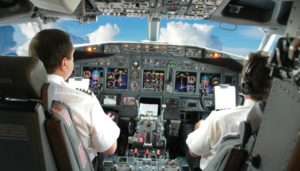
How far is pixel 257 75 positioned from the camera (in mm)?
2178

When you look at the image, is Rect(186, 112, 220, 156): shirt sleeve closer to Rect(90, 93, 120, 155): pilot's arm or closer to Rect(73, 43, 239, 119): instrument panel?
Rect(90, 93, 120, 155): pilot's arm

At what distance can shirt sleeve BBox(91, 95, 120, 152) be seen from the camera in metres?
2.29

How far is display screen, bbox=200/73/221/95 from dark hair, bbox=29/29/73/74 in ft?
11.3

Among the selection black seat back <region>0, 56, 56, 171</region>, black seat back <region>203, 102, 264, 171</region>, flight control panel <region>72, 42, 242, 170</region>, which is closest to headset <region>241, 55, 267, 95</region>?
black seat back <region>203, 102, 264, 171</region>

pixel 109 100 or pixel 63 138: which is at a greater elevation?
pixel 63 138

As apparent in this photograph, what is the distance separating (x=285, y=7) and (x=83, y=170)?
2385 millimetres

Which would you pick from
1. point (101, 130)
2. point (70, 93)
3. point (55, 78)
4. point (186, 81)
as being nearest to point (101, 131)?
point (101, 130)

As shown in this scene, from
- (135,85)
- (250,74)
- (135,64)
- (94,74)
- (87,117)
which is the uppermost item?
(250,74)

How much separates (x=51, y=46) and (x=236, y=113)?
4.05 ft

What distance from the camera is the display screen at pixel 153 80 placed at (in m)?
5.41

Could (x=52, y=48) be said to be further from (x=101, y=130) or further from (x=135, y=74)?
(x=135, y=74)

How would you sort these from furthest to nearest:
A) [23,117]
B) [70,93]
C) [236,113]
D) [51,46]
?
[236,113] → [70,93] → [51,46] → [23,117]

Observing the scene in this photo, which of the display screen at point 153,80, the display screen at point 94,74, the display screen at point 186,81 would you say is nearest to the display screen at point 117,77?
the display screen at point 94,74

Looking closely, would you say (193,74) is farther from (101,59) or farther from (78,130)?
(78,130)
